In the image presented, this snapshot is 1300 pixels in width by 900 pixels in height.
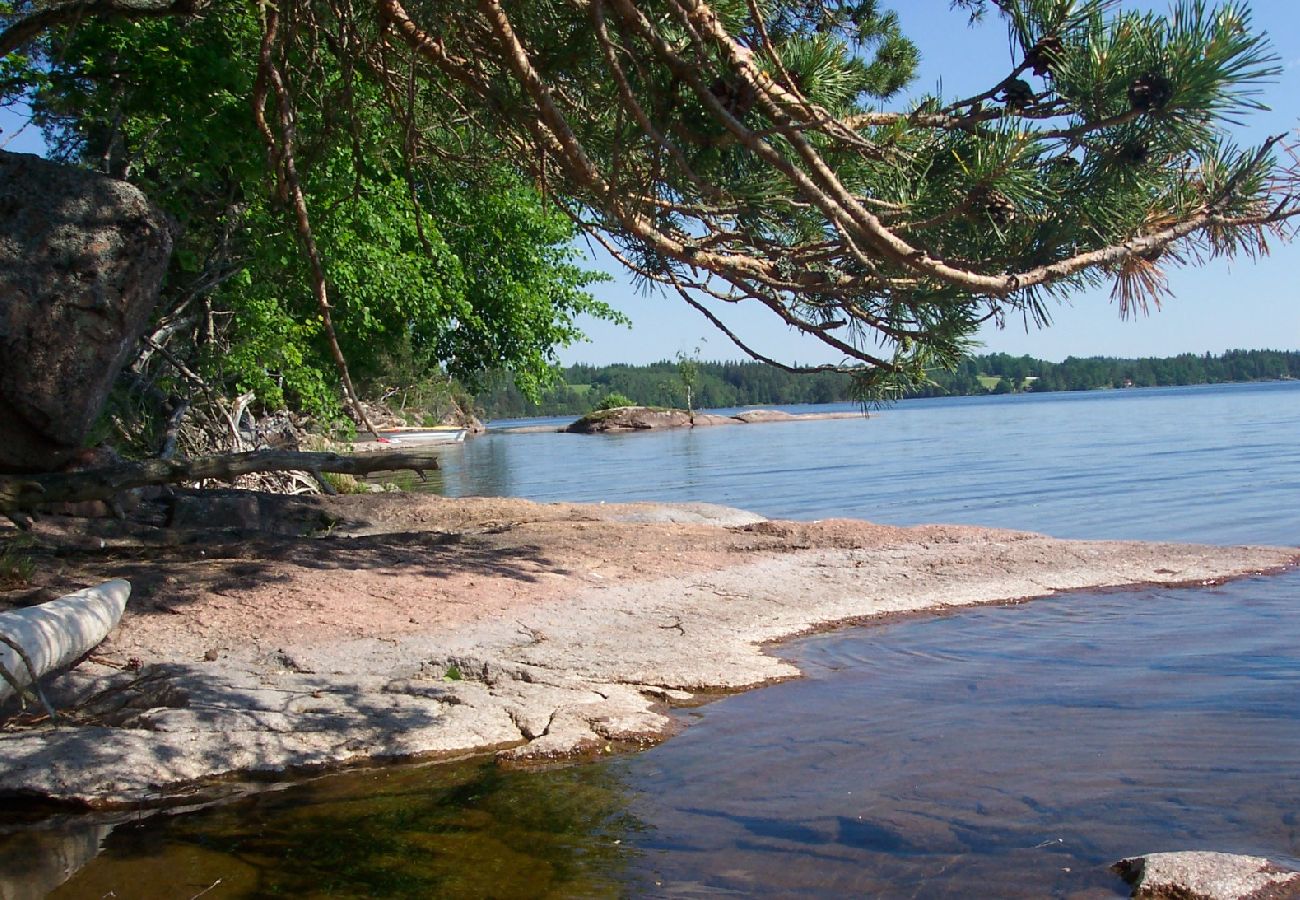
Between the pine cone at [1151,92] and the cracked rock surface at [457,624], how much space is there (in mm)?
4119

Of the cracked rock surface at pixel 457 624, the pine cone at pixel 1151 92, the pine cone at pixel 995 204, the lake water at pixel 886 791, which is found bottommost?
the lake water at pixel 886 791

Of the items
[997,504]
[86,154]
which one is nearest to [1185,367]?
[997,504]

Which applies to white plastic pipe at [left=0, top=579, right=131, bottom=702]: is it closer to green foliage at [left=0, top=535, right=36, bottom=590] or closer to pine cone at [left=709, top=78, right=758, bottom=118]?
A: green foliage at [left=0, top=535, right=36, bottom=590]

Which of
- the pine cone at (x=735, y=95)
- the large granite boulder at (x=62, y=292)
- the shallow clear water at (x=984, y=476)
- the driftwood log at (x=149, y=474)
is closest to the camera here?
the pine cone at (x=735, y=95)

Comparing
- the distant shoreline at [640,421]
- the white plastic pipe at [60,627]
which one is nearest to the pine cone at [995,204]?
the white plastic pipe at [60,627]

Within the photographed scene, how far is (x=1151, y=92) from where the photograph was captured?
3205 mm

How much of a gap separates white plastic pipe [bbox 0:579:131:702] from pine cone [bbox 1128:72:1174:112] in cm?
534

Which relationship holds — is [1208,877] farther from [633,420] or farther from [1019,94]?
[633,420]

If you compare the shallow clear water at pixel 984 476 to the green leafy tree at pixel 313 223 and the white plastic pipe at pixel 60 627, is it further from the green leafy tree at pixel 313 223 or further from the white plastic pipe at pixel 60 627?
the white plastic pipe at pixel 60 627

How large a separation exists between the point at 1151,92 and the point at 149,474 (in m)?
6.13

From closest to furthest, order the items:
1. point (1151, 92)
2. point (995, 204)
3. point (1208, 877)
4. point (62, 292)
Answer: point (1151, 92)
point (995, 204)
point (1208, 877)
point (62, 292)

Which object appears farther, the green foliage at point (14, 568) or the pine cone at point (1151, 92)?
the green foliage at point (14, 568)

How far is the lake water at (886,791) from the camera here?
176 inches

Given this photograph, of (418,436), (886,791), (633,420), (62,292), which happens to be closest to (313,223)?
(62,292)
